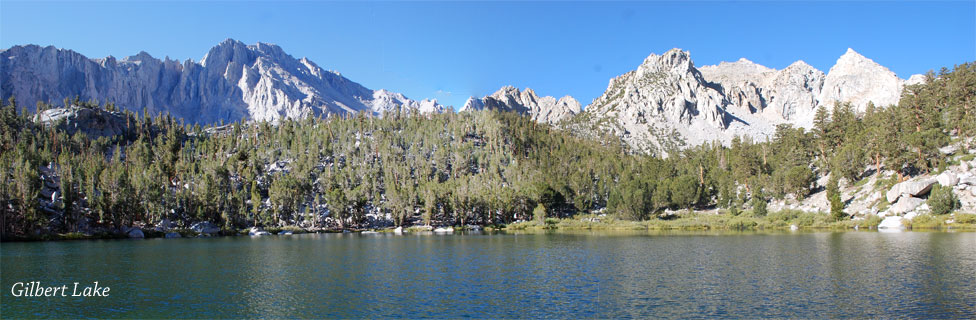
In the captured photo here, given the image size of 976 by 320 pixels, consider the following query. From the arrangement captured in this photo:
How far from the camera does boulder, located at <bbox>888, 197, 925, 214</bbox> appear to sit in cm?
9469

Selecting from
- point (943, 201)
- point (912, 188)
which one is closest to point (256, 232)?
point (912, 188)

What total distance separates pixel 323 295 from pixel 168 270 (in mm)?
22970

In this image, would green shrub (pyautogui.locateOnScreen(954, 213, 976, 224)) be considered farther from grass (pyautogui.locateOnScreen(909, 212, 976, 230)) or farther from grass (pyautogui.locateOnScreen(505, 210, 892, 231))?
grass (pyautogui.locateOnScreen(505, 210, 892, 231))

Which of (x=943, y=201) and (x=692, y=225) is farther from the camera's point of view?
(x=692, y=225)

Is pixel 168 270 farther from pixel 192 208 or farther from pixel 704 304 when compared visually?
pixel 192 208

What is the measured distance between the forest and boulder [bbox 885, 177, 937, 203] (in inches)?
298

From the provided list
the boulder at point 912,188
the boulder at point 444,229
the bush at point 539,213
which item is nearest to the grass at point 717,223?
the bush at point 539,213

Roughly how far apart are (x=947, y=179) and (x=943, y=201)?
22.8ft

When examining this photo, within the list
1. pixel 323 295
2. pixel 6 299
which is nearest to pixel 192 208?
pixel 6 299

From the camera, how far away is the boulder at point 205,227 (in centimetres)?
12146

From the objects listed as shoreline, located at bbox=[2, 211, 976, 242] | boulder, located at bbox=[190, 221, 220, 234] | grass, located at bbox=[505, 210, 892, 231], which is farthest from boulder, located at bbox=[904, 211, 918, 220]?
boulder, located at bbox=[190, 221, 220, 234]

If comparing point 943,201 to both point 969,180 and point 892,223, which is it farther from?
point 892,223

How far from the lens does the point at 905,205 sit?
313 ft

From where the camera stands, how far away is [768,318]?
Result: 28.5 meters
